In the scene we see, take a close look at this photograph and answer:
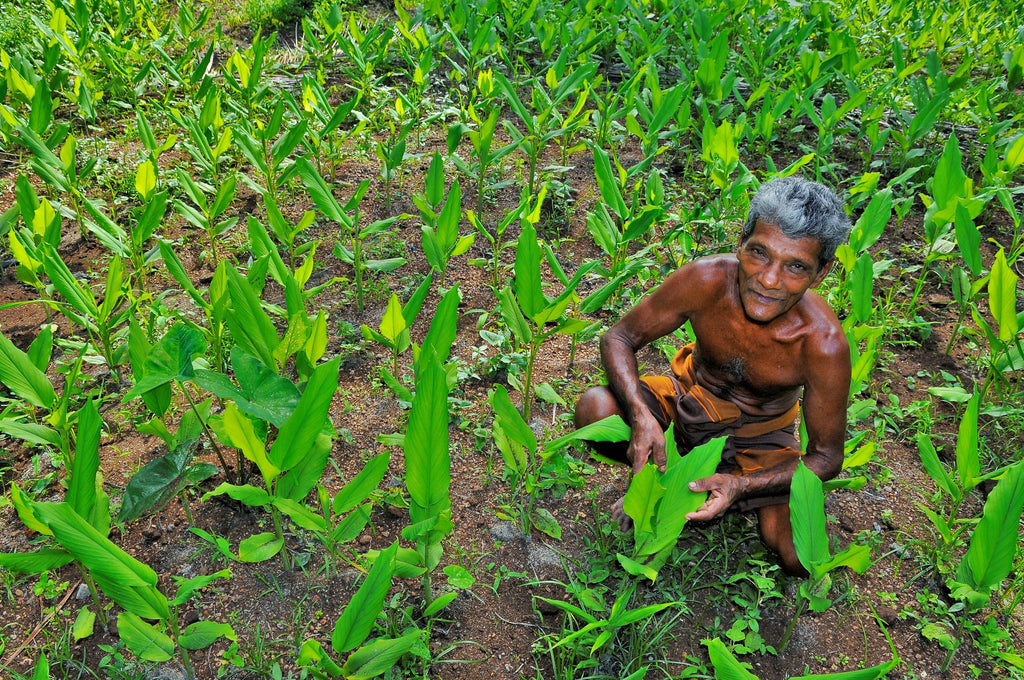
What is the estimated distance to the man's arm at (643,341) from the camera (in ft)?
6.91

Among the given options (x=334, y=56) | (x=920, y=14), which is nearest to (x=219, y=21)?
(x=334, y=56)

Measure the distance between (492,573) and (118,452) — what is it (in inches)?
47.3

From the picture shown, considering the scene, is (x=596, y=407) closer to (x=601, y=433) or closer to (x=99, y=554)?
(x=601, y=433)

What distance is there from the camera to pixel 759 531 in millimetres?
2199

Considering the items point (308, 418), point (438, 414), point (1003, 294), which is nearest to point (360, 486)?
point (308, 418)

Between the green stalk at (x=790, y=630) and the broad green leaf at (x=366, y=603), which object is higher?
the broad green leaf at (x=366, y=603)

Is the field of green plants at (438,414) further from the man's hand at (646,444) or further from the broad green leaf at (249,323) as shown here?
the man's hand at (646,444)

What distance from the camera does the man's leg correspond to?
6.84ft

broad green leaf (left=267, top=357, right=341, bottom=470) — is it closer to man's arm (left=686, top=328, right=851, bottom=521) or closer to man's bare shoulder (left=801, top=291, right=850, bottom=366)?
man's arm (left=686, top=328, right=851, bottom=521)

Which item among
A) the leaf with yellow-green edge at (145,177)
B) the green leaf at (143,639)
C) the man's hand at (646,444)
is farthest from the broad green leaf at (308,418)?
the leaf with yellow-green edge at (145,177)

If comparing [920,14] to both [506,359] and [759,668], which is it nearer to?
[506,359]

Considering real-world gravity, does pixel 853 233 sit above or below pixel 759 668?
above

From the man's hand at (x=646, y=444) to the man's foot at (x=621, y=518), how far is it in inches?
7.2

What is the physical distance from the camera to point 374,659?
1.70m
